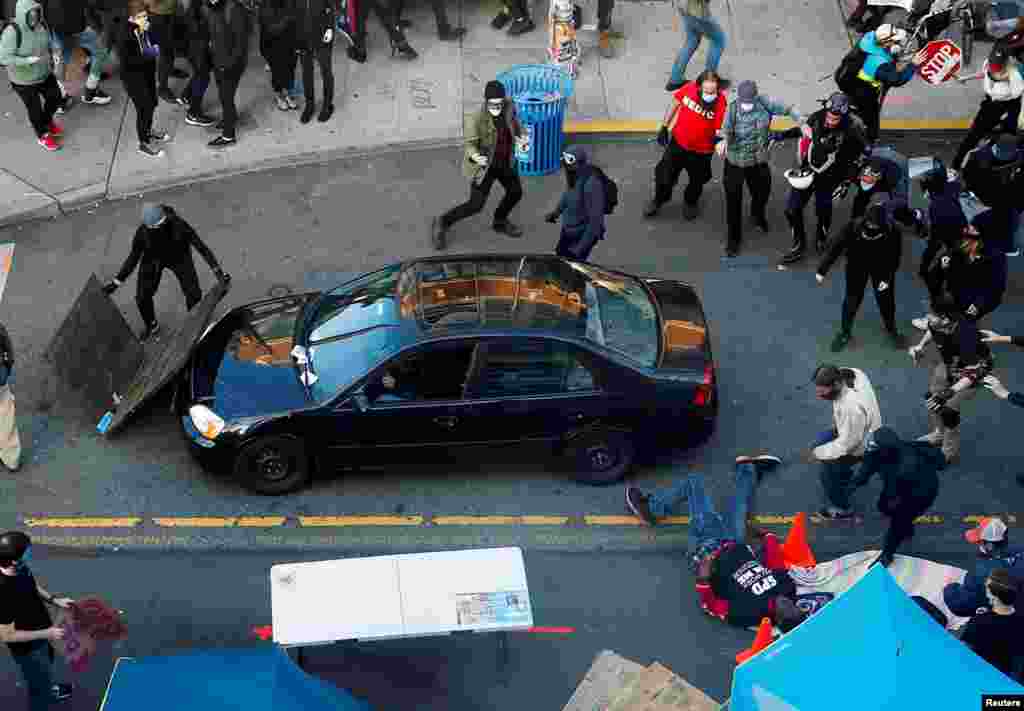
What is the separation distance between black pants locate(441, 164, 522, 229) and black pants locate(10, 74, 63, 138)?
450cm

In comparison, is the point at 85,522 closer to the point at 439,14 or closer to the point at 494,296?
the point at 494,296

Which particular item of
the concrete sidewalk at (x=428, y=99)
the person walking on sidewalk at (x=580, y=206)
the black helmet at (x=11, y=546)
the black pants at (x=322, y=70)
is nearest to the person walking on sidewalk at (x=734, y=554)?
the person walking on sidewalk at (x=580, y=206)

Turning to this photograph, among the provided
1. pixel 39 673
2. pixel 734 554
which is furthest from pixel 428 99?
pixel 39 673

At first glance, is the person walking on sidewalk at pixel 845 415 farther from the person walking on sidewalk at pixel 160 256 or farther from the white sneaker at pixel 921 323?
the person walking on sidewalk at pixel 160 256

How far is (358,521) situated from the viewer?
971 cm

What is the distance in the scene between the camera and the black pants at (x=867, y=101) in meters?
12.7

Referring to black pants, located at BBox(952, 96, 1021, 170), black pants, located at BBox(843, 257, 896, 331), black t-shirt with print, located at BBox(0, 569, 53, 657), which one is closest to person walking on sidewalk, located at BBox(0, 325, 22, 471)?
black t-shirt with print, located at BBox(0, 569, 53, 657)

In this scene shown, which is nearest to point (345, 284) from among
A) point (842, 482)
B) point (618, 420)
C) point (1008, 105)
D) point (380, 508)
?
point (380, 508)

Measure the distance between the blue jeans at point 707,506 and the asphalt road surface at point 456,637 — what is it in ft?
1.18

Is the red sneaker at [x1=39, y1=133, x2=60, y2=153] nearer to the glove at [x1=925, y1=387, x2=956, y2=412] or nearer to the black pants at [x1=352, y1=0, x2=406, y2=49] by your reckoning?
the black pants at [x1=352, y1=0, x2=406, y2=49]

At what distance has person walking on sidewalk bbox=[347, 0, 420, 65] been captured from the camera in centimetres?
1475

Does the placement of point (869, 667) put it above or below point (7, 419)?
above

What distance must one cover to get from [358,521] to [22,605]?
2.89 m

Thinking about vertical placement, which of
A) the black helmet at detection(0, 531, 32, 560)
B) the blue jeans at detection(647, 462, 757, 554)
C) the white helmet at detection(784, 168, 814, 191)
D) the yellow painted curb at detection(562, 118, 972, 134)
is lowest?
the blue jeans at detection(647, 462, 757, 554)
